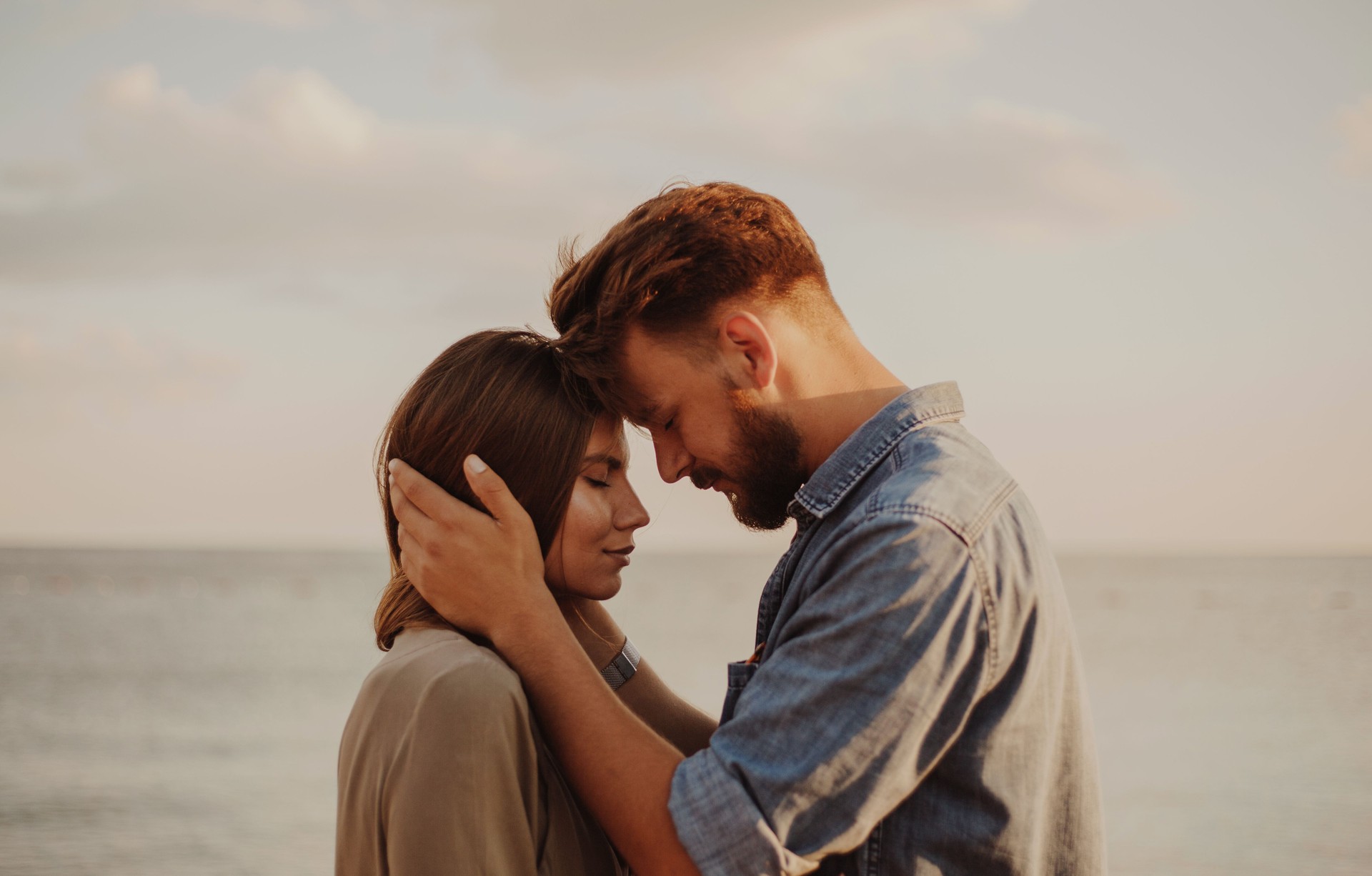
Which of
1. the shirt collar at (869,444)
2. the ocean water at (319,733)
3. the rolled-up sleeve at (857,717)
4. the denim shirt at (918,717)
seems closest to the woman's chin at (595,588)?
the shirt collar at (869,444)

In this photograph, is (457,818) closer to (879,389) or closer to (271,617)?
(879,389)

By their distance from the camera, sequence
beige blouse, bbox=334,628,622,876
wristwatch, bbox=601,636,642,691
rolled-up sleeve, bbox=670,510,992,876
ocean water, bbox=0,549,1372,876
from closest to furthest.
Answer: rolled-up sleeve, bbox=670,510,992,876 → beige blouse, bbox=334,628,622,876 → wristwatch, bbox=601,636,642,691 → ocean water, bbox=0,549,1372,876

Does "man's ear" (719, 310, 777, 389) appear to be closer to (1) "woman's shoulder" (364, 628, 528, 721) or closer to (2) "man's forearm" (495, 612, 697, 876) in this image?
(2) "man's forearm" (495, 612, 697, 876)

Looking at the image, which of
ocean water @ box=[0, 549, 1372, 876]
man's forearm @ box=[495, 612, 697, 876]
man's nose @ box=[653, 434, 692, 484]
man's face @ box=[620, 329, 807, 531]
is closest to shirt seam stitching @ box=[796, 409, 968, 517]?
man's face @ box=[620, 329, 807, 531]

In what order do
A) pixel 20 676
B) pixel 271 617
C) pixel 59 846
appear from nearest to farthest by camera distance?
pixel 59 846 → pixel 20 676 → pixel 271 617

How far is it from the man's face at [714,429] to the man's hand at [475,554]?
42 cm

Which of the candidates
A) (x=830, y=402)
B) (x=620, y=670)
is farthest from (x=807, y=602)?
(x=620, y=670)

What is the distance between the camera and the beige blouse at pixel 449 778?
216 centimetres

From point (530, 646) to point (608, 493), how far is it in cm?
66

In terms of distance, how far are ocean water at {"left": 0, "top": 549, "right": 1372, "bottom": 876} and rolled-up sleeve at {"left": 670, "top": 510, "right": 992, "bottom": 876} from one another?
10.2 meters

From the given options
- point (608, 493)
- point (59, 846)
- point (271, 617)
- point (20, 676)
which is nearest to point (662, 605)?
point (271, 617)

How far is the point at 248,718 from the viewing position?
774 inches

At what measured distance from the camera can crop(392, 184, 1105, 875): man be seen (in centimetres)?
190

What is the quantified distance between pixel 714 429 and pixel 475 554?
64 cm
